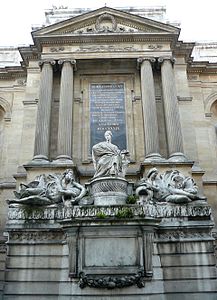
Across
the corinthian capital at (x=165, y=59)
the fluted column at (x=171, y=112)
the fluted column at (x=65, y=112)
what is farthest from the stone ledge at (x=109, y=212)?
the corinthian capital at (x=165, y=59)

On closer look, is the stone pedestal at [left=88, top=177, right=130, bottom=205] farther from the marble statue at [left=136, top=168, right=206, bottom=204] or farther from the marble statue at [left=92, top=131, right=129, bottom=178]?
the marble statue at [left=136, top=168, right=206, bottom=204]

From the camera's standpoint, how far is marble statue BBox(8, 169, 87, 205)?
515 inches

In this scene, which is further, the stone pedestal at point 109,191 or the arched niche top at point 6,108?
the arched niche top at point 6,108

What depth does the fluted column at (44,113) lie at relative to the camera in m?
18.5

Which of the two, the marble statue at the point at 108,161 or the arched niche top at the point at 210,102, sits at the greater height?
the arched niche top at the point at 210,102

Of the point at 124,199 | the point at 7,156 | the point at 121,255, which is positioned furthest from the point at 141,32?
the point at 121,255

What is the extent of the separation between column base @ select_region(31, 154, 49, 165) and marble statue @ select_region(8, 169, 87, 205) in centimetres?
332

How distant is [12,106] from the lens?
76.3 ft

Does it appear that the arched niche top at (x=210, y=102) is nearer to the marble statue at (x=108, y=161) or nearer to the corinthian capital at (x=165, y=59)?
the corinthian capital at (x=165, y=59)

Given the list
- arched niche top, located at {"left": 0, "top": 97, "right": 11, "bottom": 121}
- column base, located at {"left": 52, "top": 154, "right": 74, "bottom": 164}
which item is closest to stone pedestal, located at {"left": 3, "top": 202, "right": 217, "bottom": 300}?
column base, located at {"left": 52, "top": 154, "right": 74, "bottom": 164}

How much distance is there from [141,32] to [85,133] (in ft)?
23.2

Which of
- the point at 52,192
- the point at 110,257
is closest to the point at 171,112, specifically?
the point at 52,192

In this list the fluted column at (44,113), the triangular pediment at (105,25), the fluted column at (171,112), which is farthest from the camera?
the triangular pediment at (105,25)

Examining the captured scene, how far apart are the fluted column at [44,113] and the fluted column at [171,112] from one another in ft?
20.8
